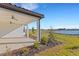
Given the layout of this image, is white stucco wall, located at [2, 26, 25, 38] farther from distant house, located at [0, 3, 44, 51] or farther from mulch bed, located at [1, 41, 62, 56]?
mulch bed, located at [1, 41, 62, 56]

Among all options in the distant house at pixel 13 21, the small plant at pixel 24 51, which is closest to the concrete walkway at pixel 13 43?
the distant house at pixel 13 21

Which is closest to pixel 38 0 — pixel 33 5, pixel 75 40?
pixel 33 5

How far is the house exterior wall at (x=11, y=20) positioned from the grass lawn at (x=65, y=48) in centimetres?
59

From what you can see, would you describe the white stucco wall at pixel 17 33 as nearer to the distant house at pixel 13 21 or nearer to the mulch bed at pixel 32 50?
the distant house at pixel 13 21

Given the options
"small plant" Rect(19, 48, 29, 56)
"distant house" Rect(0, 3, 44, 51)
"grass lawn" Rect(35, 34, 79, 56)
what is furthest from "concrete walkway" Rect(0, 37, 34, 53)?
"grass lawn" Rect(35, 34, 79, 56)

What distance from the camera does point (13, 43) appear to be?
18.0ft

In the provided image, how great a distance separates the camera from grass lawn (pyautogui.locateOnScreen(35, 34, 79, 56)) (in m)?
5.39

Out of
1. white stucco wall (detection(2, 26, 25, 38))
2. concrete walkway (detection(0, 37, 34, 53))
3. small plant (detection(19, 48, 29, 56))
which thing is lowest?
small plant (detection(19, 48, 29, 56))

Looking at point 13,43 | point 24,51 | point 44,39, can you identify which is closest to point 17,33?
point 13,43

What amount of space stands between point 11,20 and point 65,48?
1077 mm

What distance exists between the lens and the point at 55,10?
5.46 metres

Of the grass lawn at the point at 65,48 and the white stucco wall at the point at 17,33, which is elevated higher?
the white stucco wall at the point at 17,33

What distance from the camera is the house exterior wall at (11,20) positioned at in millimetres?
5340

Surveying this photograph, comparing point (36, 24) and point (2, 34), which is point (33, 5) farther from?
point (2, 34)
